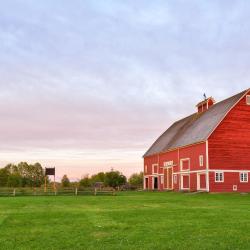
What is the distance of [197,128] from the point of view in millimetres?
52000

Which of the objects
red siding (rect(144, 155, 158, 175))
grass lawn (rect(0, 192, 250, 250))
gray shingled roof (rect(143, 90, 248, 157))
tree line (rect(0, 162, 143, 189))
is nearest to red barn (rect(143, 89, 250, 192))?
gray shingled roof (rect(143, 90, 248, 157))

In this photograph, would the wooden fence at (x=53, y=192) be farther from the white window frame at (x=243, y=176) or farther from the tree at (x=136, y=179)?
the tree at (x=136, y=179)

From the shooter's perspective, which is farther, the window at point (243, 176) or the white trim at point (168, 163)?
the white trim at point (168, 163)

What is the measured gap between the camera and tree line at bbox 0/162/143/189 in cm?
7112

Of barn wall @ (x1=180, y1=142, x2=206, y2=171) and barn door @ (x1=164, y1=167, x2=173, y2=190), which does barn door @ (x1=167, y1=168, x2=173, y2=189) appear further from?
barn wall @ (x1=180, y1=142, x2=206, y2=171)

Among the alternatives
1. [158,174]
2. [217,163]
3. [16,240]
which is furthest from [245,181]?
[16,240]

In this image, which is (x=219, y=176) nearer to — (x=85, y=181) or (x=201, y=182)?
(x=201, y=182)

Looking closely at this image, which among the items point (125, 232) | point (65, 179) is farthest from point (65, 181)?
point (125, 232)

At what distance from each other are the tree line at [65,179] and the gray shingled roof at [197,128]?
1024cm

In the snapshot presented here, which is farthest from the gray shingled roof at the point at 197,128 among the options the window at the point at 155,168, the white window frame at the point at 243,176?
the white window frame at the point at 243,176

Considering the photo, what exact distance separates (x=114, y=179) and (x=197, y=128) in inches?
1072

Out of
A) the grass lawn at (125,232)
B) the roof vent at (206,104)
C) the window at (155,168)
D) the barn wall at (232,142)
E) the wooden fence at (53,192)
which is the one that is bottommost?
the wooden fence at (53,192)

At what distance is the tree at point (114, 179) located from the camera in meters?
74.6

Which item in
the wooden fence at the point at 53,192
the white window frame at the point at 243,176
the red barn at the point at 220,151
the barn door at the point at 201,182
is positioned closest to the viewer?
the wooden fence at the point at 53,192
